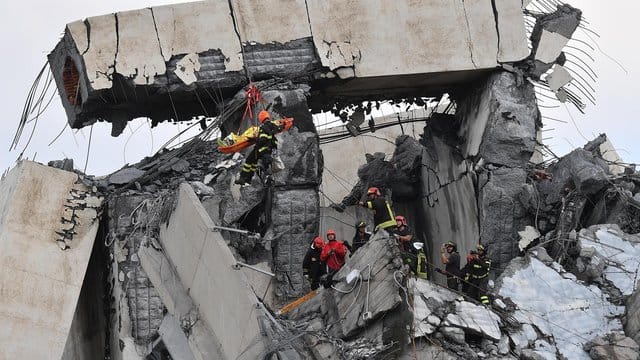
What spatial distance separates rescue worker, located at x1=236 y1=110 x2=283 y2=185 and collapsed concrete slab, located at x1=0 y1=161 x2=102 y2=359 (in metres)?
2.44

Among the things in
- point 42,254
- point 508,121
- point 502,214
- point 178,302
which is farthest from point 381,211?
point 42,254

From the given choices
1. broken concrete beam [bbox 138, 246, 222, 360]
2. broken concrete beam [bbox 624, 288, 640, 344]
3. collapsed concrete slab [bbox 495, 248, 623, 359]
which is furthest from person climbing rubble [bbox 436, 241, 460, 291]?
broken concrete beam [bbox 138, 246, 222, 360]

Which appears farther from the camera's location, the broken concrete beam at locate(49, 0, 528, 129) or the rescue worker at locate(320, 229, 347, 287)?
the broken concrete beam at locate(49, 0, 528, 129)

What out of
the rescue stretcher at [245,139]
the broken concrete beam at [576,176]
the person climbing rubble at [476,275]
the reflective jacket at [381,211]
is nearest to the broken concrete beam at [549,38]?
the broken concrete beam at [576,176]

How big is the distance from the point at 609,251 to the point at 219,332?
176 inches

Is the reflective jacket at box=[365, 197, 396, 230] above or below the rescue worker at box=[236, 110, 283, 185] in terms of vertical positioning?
below

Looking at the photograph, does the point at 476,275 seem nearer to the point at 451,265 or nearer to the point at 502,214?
the point at 451,265

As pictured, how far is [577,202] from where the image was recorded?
12.9 meters

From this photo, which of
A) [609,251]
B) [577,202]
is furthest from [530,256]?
[577,202]

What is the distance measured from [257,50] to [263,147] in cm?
203

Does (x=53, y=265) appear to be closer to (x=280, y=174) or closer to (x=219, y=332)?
(x=280, y=174)

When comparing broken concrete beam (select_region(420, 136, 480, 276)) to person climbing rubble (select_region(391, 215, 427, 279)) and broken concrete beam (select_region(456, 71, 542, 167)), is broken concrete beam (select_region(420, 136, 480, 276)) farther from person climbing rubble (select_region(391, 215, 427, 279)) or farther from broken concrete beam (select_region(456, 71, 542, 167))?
person climbing rubble (select_region(391, 215, 427, 279))

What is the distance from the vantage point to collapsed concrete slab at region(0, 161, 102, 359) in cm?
1270

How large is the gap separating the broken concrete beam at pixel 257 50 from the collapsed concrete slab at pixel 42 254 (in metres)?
0.89
